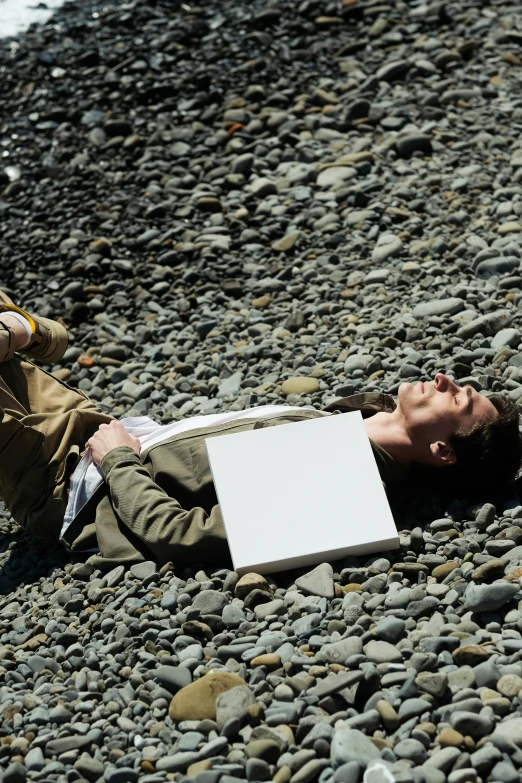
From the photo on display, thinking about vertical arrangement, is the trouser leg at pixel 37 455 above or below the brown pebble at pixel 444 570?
above

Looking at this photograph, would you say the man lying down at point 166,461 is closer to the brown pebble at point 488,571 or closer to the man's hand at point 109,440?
the man's hand at point 109,440

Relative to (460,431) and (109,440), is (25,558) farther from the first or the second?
(460,431)

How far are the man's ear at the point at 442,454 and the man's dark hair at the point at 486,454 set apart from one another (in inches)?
0.8

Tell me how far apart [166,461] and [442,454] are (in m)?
1.21

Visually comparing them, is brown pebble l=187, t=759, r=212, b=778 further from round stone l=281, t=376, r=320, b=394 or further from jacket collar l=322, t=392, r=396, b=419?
round stone l=281, t=376, r=320, b=394

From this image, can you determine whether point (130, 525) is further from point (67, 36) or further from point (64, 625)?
point (67, 36)

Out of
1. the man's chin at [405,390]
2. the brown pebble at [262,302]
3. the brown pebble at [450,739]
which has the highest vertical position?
the brown pebble at [450,739]

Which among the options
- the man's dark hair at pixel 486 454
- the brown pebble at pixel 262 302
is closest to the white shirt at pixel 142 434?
the man's dark hair at pixel 486 454

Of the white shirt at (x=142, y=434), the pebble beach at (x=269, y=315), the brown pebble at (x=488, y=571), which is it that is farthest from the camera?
the white shirt at (x=142, y=434)

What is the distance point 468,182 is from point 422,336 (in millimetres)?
1964

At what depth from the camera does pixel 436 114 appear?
7910mm

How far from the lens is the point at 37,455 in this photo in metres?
4.52

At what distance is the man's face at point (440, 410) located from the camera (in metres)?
4.36

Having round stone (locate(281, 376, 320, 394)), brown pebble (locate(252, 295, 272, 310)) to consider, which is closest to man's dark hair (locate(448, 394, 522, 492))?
round stone (locate(281, 376, 320, 394))
